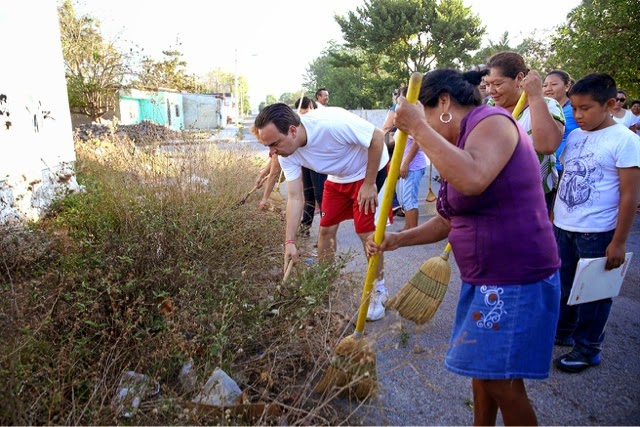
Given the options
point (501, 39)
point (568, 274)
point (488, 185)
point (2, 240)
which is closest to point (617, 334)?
point (568, 274)

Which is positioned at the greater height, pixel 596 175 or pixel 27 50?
pixel 27 50

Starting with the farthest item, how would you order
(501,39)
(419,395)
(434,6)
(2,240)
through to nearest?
(501,39) < (434,6) < (2,240) < (419,395)

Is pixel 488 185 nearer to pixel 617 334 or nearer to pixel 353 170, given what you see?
pixel 353 170

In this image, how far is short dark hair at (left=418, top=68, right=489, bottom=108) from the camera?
165 cm

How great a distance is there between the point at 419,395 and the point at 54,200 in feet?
16.5

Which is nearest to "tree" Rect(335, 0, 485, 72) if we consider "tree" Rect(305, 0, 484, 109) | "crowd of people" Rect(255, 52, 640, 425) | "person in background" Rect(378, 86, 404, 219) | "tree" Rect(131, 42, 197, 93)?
"tree" Rect(305, 0, 484, 109)

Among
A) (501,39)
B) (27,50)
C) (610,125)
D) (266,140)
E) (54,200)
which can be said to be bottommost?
(54,200)

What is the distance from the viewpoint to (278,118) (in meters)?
2.88

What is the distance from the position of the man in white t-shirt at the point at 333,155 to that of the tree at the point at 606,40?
792 centimetres

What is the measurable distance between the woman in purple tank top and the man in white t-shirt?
1.43 m

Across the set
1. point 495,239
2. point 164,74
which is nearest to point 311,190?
point 495,239

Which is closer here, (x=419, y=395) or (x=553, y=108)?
(x=419, y=395)

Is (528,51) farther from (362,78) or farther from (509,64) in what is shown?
(509,64)

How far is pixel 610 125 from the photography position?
103 inches
